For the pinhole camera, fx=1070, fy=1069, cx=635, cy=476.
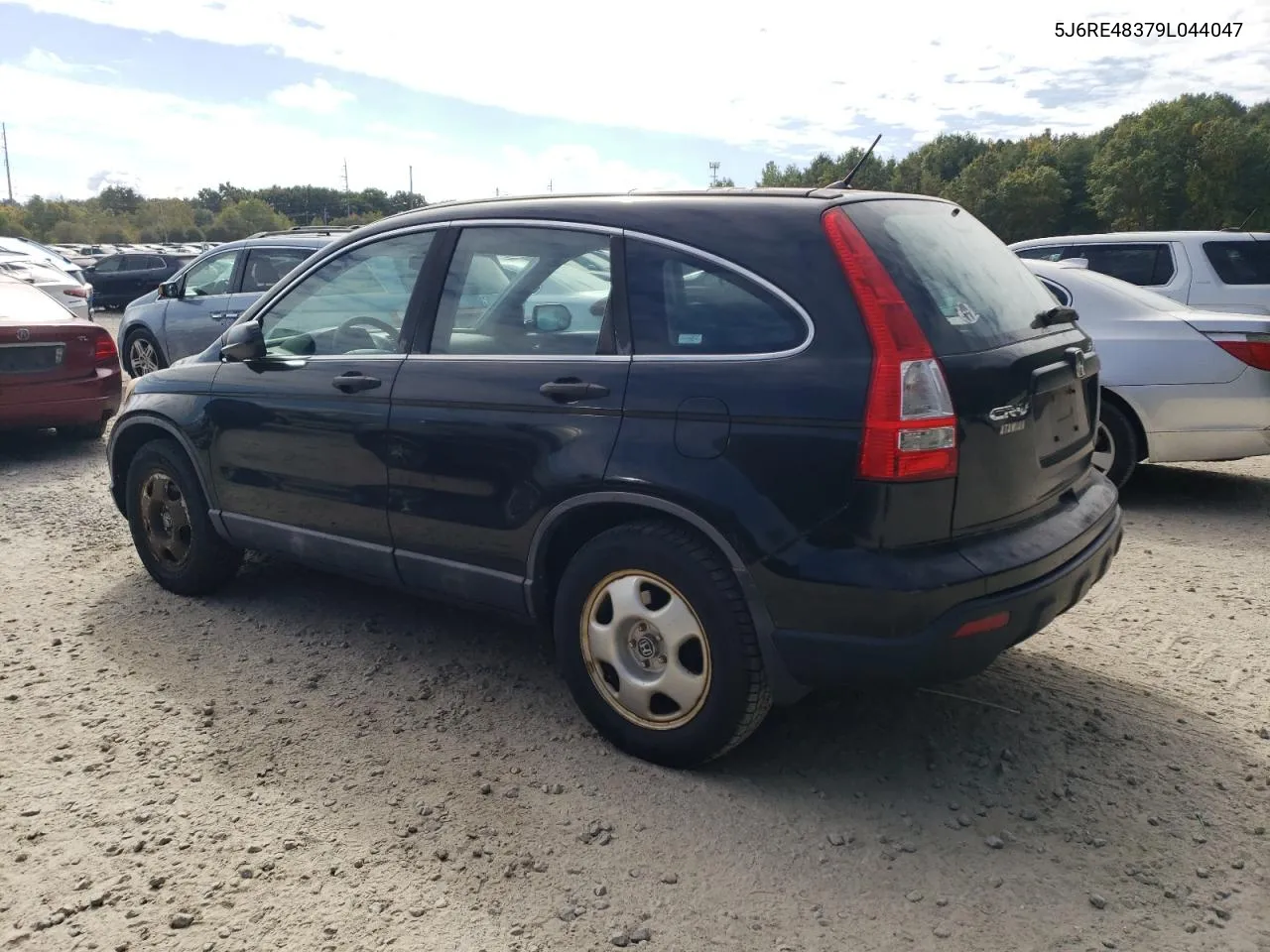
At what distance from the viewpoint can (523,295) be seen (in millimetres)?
3773

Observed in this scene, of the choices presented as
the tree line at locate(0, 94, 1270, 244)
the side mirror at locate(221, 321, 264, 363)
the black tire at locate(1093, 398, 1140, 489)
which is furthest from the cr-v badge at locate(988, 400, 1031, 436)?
the tree line at locate(0, 94, 1270, 244)

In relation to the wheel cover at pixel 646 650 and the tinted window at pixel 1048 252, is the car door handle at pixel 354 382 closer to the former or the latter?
the wheel cover at pixel 646 650

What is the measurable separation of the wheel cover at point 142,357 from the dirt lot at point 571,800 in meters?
7.64

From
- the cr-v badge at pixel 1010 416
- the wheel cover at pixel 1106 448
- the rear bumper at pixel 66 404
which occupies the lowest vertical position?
the wheel cover at pixel 1106 448

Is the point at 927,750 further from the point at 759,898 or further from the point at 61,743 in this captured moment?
the point at 61,743

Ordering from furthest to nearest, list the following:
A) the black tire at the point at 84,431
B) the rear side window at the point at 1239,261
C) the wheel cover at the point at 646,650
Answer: the rear side window at the point at 1239,261 → the black tire at the point at 84,431 → the wheel cover at the point at 646,650

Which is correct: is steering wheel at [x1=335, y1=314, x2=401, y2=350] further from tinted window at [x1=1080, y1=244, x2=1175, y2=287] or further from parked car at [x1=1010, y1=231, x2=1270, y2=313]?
tinted window at [x1=1080, y1=244, x2=1175, y2=287]

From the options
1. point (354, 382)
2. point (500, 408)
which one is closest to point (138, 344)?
point (354, 382)

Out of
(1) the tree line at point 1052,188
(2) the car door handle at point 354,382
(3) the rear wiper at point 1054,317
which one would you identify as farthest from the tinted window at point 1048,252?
(1) the tree line at point 1052,188

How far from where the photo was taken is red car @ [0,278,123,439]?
8.15 metres

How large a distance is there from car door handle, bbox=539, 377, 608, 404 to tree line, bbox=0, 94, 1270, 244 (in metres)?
52.2

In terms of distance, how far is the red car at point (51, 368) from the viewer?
26.7 feet

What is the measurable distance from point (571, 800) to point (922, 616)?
3.98 feet

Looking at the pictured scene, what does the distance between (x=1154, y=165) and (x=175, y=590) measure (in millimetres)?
82337
